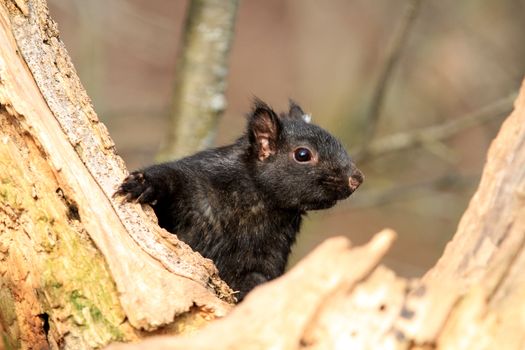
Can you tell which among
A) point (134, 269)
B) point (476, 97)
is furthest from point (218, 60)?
point (476, 97)

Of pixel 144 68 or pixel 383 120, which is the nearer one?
pixel 383 120

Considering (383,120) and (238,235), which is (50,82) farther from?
(383,120)

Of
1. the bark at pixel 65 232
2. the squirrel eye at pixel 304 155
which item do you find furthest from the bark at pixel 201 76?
the bark at pixel 65 232

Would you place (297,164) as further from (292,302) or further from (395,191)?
(395,191)

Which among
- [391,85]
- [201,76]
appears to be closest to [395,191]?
[391,85]

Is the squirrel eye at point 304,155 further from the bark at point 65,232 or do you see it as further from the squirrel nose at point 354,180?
the bark at point 65,232

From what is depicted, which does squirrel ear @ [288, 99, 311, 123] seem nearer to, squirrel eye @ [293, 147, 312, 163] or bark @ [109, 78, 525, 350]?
squirrel eye @ [293, 147, 312, 163]

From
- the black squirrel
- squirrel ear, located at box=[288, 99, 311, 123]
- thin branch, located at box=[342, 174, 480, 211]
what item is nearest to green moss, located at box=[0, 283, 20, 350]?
the black squirrel
